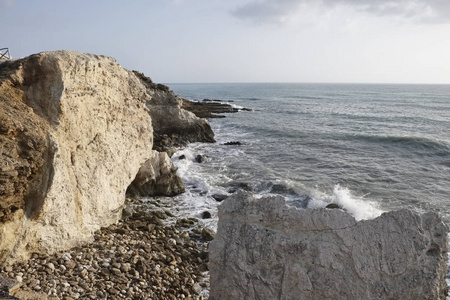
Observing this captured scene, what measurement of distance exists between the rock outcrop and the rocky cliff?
404 centimetres

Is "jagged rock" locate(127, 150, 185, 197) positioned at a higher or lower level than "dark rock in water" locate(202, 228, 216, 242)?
higher

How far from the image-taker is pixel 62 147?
8.36 m

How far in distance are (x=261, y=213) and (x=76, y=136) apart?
5551 mm

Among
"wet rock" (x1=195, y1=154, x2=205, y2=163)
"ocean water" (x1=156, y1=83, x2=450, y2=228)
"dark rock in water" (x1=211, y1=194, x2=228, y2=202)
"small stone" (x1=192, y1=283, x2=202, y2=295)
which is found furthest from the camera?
"wet rock" (x1=195, y1=154, x2=205, y2=163)

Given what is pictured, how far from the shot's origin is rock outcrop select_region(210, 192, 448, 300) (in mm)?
5402

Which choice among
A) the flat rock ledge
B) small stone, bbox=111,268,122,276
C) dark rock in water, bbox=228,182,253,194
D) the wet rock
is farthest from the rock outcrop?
the wet rock

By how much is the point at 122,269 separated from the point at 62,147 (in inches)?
130

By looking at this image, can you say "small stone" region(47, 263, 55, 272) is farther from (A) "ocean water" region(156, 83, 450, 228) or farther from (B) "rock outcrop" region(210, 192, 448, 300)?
(A) "ocean water" region(156, 83, 450, 228)

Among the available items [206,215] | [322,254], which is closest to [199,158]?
[206,215]

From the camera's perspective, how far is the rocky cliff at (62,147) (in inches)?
287

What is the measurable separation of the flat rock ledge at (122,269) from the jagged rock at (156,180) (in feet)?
10.2

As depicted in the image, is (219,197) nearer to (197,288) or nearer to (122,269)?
(197,288)

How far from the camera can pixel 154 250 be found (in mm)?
9766

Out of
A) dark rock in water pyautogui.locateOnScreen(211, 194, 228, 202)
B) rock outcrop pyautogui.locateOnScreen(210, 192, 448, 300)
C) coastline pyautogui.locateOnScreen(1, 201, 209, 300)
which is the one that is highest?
rock outcrop pyautogui.locateOnScreen(210, 192, 448, 300)
